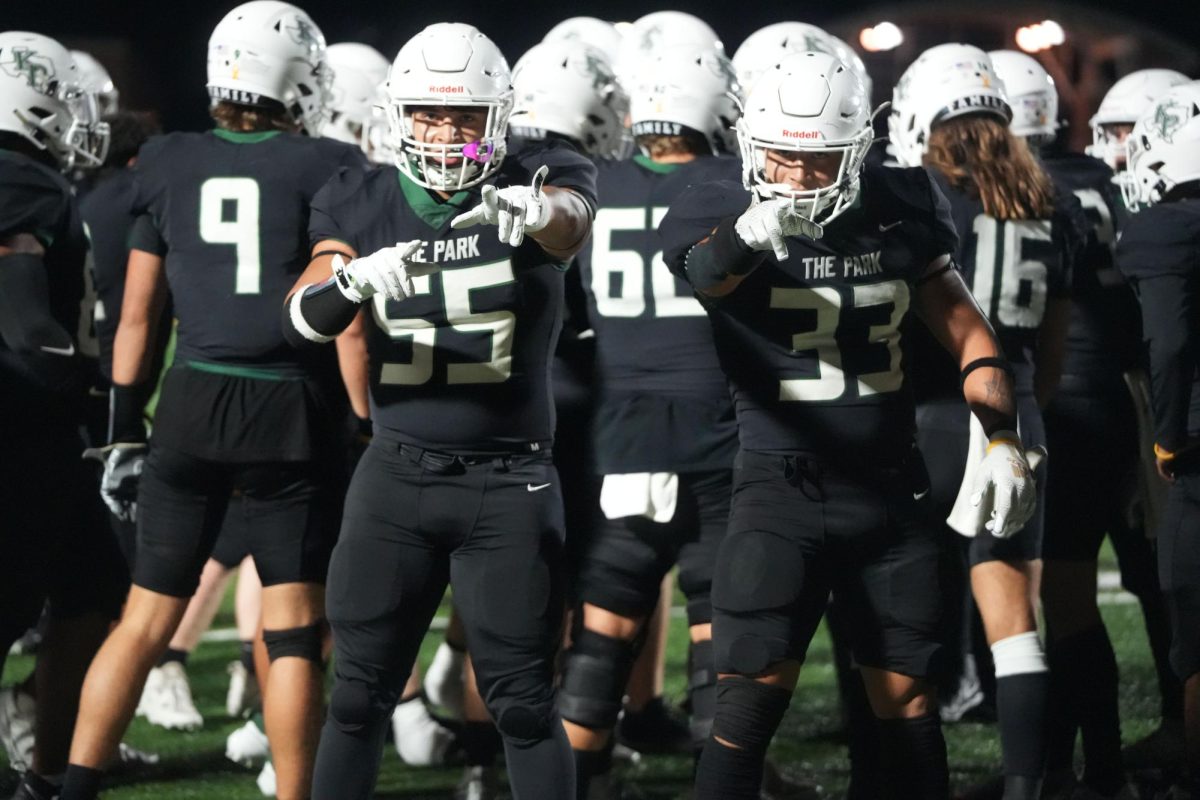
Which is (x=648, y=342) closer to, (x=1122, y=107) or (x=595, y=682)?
(x=595, y=682)

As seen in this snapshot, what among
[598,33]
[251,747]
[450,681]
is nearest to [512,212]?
[251,747]

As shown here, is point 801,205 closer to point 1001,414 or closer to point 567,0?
point 1001,414

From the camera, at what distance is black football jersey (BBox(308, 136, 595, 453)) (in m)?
3.32

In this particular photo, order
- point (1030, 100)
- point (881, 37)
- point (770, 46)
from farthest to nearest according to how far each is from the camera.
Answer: point (881, 37) < point (770, 46) < point (1030, 100)

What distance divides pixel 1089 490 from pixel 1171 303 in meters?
0.94

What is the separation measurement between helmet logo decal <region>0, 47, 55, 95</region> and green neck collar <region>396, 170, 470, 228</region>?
96 cm

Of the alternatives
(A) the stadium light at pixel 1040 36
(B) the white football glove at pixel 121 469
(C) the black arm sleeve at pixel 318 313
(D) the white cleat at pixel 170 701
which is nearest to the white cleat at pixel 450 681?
(D) the white cleat at pixel 170 701

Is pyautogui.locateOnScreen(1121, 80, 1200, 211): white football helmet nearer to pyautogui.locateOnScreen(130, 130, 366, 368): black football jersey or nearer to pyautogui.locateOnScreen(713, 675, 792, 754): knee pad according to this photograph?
pyautogui.locateOnScreen(713, 675, 792, 754): knee pad

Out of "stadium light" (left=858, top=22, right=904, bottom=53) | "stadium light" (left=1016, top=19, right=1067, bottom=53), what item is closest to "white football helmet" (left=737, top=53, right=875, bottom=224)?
"stadium light" (left=1016, top=19, right=1067, bottom=53)

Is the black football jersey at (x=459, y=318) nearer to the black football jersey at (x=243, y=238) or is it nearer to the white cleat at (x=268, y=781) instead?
the black football jersey at (x=243, y=238)

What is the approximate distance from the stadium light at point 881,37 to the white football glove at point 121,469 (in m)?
9.88

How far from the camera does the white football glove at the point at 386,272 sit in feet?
10.0

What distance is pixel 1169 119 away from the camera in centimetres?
381

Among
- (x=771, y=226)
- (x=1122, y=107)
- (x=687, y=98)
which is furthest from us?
(x=1122, y=107)
